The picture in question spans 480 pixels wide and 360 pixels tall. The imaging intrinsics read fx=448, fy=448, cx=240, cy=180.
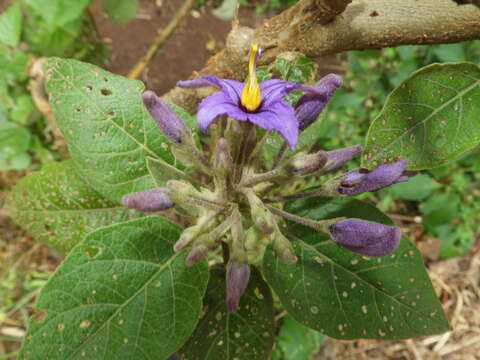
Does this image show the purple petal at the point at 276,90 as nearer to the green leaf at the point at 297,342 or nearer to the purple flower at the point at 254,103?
the purple flower at the point at 254,103

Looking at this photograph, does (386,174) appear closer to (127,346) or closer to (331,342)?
(127,346)

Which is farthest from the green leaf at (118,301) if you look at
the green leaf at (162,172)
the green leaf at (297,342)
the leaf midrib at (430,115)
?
the green leaf at (297,342)

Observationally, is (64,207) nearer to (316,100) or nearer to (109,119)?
(109,119)

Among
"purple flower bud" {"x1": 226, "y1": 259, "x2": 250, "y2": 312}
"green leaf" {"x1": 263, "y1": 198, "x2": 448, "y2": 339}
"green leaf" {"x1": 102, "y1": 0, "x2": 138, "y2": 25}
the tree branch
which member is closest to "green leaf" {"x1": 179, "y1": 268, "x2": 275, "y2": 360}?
"green leaf" {"x1": 263, "y1": 198, "x2": 448, "y2": 339}

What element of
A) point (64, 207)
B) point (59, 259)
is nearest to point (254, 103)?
point (64, 207)

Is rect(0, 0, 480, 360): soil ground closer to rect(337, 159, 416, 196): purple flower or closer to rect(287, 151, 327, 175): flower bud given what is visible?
rect(337, 159, 416, 196): purple flower
